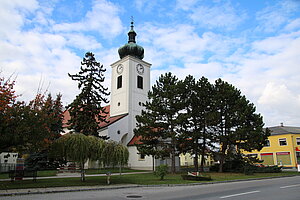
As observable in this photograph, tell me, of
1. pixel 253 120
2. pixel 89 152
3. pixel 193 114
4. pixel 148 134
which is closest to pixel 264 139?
Answer: pixel 253 120

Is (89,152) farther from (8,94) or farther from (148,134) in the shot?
(148,134)

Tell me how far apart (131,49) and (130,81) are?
5.84 meters

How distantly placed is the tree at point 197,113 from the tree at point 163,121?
1189 mm

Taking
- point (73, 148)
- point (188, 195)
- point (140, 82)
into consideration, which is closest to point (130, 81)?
point (140, 82)

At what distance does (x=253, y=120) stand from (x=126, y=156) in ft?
56.1

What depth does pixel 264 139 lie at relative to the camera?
27797mm

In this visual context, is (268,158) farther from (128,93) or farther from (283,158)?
(128,93)

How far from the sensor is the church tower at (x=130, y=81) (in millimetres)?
39525

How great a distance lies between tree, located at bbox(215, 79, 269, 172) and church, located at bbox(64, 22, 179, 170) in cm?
1276

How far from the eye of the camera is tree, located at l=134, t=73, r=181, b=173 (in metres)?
26.4

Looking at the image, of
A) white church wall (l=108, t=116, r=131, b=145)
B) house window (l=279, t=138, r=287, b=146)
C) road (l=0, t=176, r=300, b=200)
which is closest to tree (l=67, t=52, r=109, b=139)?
white church wall (l=108, t=116, r=131, b=145)

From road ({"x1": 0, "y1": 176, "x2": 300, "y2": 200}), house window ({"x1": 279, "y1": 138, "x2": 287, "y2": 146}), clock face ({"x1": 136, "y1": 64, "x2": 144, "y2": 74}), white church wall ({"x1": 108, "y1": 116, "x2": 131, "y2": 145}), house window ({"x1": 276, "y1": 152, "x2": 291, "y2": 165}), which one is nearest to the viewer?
road ({"x1": 0, "y1": 176, "x2": 300, "y2": 200})

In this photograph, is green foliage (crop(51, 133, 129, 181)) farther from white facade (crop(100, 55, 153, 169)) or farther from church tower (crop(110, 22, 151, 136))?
church tower (crop(110, 22, 151, 136))

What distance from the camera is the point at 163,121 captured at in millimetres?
27312
